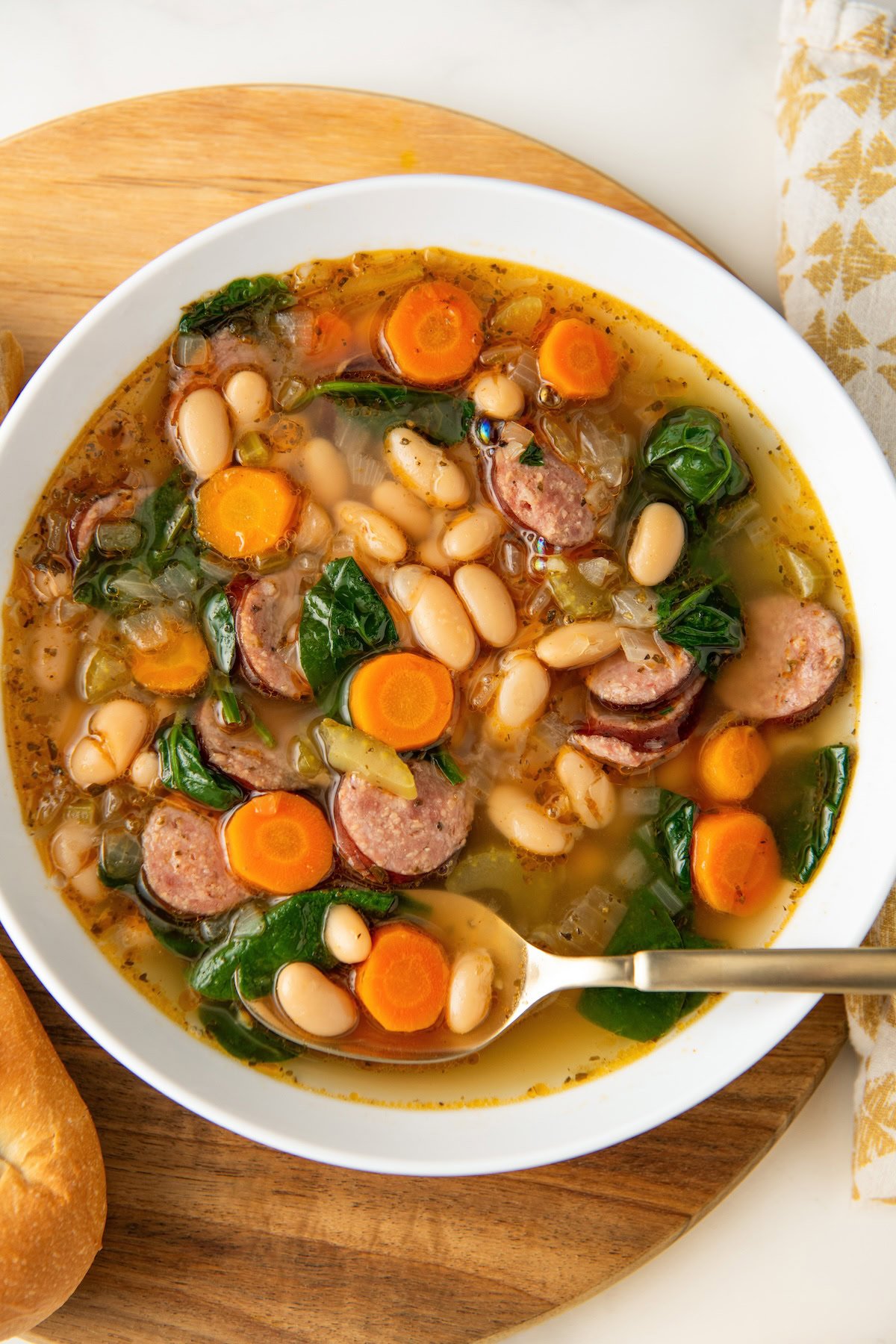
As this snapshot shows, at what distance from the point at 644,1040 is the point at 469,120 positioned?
224 centimetres

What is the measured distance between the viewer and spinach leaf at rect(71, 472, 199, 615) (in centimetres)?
240

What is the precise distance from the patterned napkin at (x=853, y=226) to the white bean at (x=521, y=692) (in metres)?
1.01

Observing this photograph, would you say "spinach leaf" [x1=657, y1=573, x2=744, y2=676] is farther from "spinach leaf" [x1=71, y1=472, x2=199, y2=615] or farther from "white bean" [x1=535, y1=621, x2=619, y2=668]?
"spinach leaf" [x1=71, y1=472, x2=199, y2=615]

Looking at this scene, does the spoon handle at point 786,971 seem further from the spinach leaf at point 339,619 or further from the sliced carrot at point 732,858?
the spinach leaf at point 339,619

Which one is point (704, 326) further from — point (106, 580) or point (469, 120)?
point (106, 580)

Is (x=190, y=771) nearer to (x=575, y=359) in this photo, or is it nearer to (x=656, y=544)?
(x=656, y=544)

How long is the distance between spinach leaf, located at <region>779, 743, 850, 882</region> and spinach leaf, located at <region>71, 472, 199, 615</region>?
151cm

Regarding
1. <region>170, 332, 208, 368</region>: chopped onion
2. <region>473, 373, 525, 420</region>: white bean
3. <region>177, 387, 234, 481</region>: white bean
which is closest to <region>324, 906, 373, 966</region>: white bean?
<region>177, 387, 234, 481</region>: white bean

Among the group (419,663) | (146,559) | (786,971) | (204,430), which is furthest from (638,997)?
(204,430)

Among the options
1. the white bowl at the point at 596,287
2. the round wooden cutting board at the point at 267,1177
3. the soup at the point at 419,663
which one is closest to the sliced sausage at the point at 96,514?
the soup at the point at 419,663

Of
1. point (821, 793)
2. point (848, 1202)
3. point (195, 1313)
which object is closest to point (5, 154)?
point (821, 793)

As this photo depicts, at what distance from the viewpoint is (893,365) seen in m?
2.61

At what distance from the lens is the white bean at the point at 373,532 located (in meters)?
2.37

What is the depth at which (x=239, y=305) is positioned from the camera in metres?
2.39
